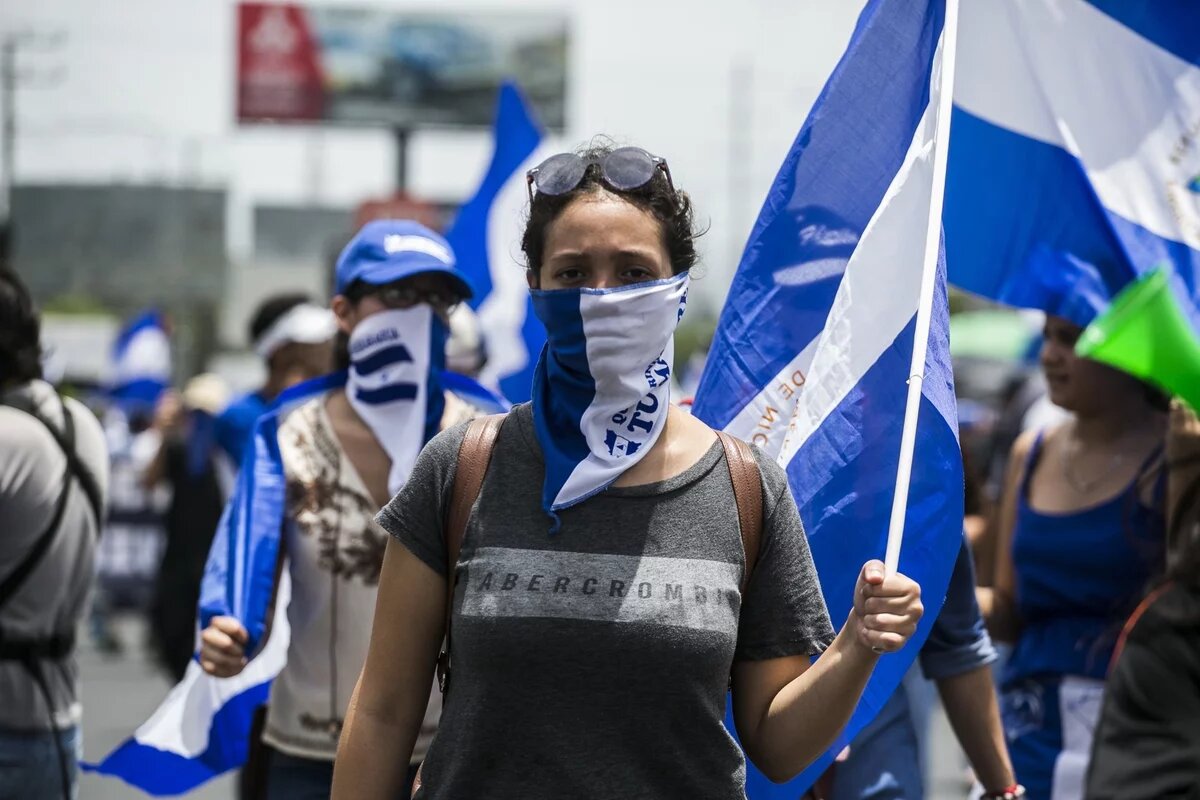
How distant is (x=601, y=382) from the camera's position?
9.91ft

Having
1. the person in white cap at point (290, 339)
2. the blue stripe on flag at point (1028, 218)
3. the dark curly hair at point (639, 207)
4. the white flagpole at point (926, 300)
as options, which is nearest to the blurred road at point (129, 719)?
the blue stripe on flag at point (1028, 218)

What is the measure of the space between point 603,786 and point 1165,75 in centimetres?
280

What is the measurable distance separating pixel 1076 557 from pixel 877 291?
1.73 meters

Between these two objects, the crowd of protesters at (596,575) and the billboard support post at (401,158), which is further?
the billboard support post at (401,158)

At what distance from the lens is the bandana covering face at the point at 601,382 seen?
2.93m

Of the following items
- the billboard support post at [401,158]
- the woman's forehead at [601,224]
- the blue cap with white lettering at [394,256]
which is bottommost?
the billboard support post at [401,158]

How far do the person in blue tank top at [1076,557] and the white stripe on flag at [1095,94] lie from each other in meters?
0.36

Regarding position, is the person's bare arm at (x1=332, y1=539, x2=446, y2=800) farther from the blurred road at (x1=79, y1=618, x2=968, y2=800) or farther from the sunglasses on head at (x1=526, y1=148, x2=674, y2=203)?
the blurred road at (x1=79, y1=618, x2=968, y2=800)

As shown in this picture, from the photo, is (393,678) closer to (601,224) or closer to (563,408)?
(563,408)

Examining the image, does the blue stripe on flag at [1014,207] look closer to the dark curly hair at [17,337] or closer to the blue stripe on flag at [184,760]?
the blue stripe on flag at [184,760]

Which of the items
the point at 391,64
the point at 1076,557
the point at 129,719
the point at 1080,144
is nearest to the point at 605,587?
the point at 1080,144

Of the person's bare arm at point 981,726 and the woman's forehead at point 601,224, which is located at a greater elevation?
the woman's forehead at point 601,224

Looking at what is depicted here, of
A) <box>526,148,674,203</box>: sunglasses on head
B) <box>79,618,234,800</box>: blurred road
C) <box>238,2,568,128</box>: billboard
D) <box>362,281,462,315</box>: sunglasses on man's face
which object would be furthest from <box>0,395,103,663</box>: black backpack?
<box>238,2,568,128</box>: billboard

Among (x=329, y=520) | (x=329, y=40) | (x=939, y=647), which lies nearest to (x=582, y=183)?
(x=329, y=520)
